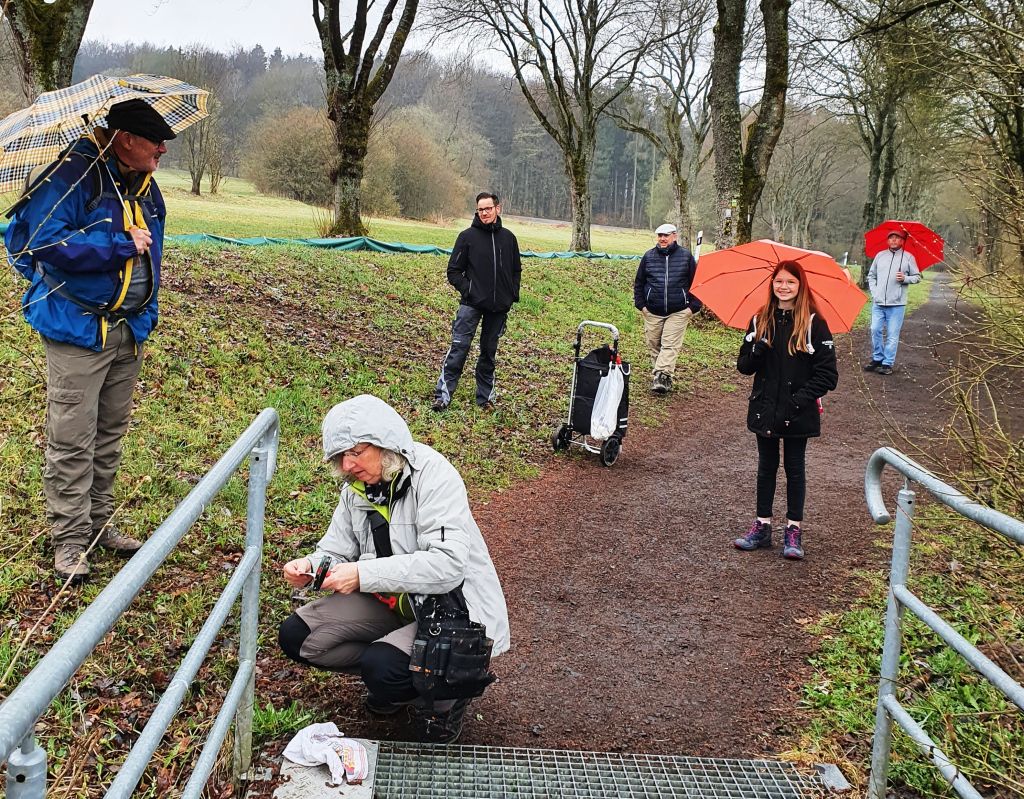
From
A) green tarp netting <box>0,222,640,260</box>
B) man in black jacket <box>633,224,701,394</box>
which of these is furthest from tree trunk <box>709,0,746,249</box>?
man in black jacket <box>633,224,701,394</box>

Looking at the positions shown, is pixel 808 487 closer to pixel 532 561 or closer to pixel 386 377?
pixel 532 561

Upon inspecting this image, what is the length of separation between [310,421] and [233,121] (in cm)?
4820

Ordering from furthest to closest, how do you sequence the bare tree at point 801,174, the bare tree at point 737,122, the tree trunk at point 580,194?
the bare tree at point 801,174
the tree trunk at point 580,194
the bare tree at point 737,122

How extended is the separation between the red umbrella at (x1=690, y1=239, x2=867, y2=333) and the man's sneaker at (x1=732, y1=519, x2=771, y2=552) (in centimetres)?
145

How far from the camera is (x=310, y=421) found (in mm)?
7875

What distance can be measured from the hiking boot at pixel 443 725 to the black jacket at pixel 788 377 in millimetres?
3118

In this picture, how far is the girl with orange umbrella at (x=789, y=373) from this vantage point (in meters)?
5.78

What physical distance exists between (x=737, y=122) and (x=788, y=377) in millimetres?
12080

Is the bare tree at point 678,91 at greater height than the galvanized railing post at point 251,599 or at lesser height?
greater

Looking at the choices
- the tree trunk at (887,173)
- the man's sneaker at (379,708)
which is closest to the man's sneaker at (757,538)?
the man's sneaker at (379,708)

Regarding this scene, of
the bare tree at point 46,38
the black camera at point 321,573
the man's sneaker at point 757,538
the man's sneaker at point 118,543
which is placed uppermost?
the bare tree at point 46,38

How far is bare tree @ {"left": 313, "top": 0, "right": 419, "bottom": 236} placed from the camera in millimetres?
16359

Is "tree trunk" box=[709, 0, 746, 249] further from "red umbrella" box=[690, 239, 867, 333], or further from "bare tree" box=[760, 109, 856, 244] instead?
"bare tree" box=[760, 109, 856, 244]

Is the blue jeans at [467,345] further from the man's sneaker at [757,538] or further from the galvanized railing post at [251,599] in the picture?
the galvanized railing post at [251,599]
